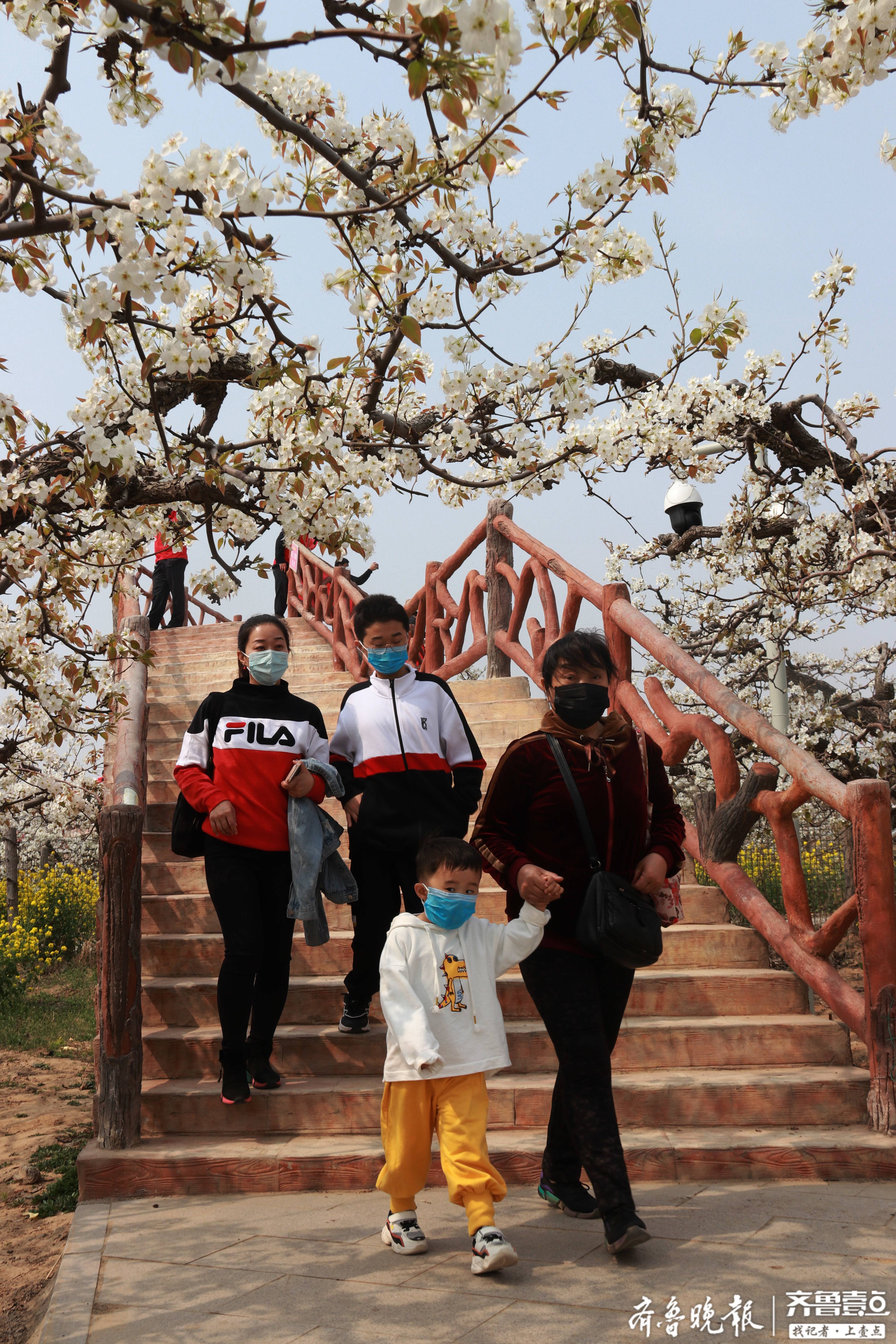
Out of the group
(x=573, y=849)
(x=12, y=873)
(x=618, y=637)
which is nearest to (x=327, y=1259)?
(x=573, y=849)

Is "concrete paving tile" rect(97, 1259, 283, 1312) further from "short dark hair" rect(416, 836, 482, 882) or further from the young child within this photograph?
"short dark hair" rect(416, 836, 482, 882)

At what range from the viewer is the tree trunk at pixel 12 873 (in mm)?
11713

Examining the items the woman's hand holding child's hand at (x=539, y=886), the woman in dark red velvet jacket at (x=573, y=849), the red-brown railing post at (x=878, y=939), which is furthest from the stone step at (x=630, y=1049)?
the woman's hand holding child's hand at (x=539, y=886)

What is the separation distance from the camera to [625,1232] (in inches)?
112

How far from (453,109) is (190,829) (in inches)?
105

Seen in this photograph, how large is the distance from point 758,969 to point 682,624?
239 inches

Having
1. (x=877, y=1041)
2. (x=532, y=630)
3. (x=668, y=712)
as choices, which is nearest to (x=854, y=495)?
(x=532, y=630)

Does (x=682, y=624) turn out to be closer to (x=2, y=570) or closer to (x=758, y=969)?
(x=758, y=969)

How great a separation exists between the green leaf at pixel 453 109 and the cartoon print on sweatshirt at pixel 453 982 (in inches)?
82.8

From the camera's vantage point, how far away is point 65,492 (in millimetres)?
4562

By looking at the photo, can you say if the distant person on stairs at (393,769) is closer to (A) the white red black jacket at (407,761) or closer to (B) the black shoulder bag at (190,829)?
(A) the white red black jacket at (407,761)

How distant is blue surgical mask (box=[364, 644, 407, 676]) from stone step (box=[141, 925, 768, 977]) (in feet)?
4.51

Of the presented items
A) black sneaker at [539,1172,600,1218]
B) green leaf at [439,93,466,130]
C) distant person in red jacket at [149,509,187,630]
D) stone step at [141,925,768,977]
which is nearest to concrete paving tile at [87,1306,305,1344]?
black sneaker at [539,1172,600,1218]

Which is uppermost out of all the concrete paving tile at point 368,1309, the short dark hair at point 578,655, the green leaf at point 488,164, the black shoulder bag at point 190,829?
the green leaf at point 488,164
